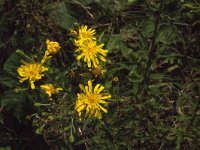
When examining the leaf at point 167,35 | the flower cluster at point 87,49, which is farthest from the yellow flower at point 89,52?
the leaf at point 167,35

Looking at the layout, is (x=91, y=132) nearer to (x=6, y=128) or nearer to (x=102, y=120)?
(x=102, y=120)

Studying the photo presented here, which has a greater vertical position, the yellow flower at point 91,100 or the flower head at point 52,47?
the flower head at point 52,47

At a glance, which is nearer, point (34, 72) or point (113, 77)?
point (34, 72)

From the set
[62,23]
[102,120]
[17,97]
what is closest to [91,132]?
[102,120]

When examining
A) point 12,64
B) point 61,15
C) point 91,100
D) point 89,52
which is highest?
point 61,15

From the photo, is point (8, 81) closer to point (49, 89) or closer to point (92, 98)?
point (49, 89)

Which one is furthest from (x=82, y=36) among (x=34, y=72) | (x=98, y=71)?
(x=34, y=72)

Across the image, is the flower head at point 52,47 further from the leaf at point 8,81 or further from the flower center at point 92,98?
the leaf at point 8,81

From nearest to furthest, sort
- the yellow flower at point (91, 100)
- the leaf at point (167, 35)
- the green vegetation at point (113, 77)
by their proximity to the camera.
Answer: the yellow flower at point (91, 100) → the green vegetation at point (113, 77) → the leaf at point (167, 35)
